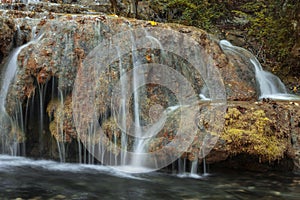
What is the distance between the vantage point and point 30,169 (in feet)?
19.1

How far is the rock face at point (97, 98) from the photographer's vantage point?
18.7ft

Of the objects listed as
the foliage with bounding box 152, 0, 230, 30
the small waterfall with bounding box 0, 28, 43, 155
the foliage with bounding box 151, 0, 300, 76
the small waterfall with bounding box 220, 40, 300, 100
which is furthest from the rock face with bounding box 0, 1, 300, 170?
the foliage with bounding box 152, 0, 230, 30

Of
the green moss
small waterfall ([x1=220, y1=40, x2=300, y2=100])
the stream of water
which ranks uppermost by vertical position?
small waterfall ([x1=220, y1=40, x2=300, y2=100])

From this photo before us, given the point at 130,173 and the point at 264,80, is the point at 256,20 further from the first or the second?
the point at 130,173

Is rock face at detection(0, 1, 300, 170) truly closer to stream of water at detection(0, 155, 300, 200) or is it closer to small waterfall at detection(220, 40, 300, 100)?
stream of water at detection(0, 155, 300, 200)

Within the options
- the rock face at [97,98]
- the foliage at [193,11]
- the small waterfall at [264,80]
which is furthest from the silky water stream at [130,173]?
the foliage at [193,11]

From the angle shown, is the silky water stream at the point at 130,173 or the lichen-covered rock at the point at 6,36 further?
the lichen-covered rock at the point at 6,36

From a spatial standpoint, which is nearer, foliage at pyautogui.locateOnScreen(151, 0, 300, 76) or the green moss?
the green moss

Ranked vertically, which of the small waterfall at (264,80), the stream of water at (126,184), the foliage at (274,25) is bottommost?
the stream of water at (126,184)

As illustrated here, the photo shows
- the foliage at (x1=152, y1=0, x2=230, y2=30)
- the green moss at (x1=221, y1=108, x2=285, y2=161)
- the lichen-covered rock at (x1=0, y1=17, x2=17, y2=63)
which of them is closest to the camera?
the green moss at (x1=221, y1=108, x2=285, y2=161)

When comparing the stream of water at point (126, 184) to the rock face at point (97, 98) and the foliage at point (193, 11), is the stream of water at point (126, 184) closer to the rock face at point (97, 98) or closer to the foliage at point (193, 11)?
the rock face at point (97, 98)

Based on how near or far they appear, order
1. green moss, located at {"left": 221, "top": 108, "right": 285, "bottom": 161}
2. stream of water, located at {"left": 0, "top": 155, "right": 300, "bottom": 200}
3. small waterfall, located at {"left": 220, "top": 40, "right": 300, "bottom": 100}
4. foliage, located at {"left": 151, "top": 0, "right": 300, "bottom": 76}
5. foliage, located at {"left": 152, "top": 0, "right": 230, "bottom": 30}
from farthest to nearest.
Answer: foliage, located at {"left": 152, "top": 0, "right": 230, "bottom": 30}
foliage, located at {"left": 151, "top": 0, "right": 300, "bottom": 76}
small waterfall, located at {"left": 220, "top": 40, "right": 300, "bottom": 100}
green moss, located at {"left": 221, "top": 108, "right": 285, "bottom": 161}
stream of water, located at {"left": 0, "top": 155, "right": 300, "bottom": 200}

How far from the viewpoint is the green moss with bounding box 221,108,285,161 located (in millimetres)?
5633

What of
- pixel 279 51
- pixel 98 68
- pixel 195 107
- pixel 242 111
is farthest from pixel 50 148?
pixel 279 51
